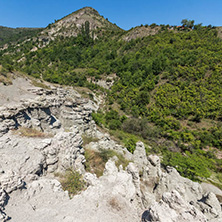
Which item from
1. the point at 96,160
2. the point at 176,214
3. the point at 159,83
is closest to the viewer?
the point at 176,214

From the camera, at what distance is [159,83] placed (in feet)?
156

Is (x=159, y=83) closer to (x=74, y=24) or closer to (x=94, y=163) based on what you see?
(x=94, y=163)

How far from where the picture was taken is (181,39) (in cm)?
6084

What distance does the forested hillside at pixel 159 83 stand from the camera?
26719 millimetres

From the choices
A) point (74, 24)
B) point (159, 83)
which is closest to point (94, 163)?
point (159, 83)

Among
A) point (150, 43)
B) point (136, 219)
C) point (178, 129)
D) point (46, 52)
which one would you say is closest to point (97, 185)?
point (136, 219)

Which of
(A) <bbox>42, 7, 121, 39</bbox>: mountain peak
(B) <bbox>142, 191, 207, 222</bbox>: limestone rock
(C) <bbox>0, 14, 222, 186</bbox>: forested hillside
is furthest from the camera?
(A) <bbox>42, 7, 121, 39</bbox>: mountain peak

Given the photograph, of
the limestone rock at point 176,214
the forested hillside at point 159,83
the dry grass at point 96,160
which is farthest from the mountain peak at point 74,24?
the limestone rock at point 176,214

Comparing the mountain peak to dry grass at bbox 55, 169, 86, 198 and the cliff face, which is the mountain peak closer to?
the cliff face

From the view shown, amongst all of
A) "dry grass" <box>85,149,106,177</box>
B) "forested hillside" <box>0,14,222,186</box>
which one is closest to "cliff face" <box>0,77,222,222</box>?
"dry grass" <box>85,149,106,177</box>

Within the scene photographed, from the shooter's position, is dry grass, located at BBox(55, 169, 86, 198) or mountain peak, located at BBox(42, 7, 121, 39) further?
mountain peak, located at BBox(42, 7, 121, 39)

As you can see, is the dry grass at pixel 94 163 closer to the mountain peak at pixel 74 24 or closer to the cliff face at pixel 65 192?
the cliff face at pixel 65 192

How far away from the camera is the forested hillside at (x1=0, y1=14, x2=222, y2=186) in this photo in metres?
26.7

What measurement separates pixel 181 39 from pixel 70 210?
77.6 m
